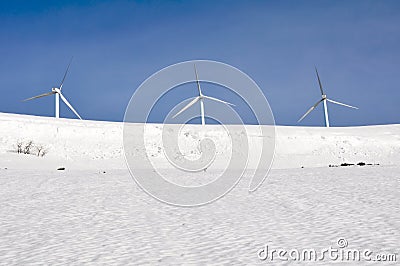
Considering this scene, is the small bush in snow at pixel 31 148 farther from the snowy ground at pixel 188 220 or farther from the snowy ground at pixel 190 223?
the snowy ground at pixel 190 223

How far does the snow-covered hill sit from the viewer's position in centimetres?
3391

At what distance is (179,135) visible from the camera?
43.1 m

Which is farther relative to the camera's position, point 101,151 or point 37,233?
point 101,151

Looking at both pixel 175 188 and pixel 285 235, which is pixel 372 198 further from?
pixel 175 188

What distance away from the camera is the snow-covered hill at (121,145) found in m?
33.9

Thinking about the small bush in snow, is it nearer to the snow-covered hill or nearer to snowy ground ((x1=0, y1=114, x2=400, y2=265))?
the snow-covered hill

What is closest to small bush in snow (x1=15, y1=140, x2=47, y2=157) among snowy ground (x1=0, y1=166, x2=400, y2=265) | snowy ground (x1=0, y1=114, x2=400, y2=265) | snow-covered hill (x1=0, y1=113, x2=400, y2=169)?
snow-covered hill (x1=0, y1=113, x2=400, y2=169)

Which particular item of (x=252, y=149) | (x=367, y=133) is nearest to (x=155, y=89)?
(x=252, y=149)

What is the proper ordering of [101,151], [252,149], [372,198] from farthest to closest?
1. [252,149]
2. [101,151]
3. [372,198]

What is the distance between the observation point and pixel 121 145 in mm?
39594

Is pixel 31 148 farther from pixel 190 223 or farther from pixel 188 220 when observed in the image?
pixel 190 223

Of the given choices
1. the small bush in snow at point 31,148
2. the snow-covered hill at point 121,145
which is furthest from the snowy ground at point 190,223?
the small bush in snow at point 31,148

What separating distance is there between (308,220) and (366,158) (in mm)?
36608

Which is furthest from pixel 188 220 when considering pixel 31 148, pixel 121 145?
pixel 121 145
